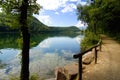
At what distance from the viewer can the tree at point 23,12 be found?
312 inches

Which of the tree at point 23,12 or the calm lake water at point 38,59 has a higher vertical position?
the tree at point 23,12

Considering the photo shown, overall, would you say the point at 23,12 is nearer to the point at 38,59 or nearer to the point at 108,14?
the point at 38,59

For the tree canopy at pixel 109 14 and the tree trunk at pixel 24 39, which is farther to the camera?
the tree canopy at pixel 109 14

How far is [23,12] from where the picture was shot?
322 inches

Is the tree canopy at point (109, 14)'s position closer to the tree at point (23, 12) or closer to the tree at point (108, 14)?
the tree at point (108, 14)

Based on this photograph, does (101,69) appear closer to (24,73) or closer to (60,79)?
(60,79)

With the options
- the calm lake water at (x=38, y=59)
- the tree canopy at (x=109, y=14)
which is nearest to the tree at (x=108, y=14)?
the tree canopy at (x=109, y=14)

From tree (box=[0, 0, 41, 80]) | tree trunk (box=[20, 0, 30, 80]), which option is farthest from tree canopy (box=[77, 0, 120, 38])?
tree trunk (box=[20, 0, 30, 80])

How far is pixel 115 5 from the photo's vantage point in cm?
2903

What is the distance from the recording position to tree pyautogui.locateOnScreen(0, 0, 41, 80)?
26.0ft

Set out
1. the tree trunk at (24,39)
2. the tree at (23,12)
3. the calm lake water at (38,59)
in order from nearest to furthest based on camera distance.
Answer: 1. the tree at (23,12)
2. the tree trunk at (24,39)
3. the calm lake water at (38,59)

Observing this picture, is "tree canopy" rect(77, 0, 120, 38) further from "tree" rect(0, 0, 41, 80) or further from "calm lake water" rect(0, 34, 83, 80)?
"tree" rect(0, 0, 41, 80)

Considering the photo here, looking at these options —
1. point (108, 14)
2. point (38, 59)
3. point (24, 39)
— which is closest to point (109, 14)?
point (108, 14)

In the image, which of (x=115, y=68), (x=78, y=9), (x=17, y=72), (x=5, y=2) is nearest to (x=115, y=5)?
(x=17, y=72)
